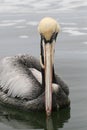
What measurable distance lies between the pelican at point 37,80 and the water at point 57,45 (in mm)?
140

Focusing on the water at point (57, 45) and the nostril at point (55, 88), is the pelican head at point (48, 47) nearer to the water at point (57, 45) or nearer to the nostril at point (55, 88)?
the nostril at point (55, 88)

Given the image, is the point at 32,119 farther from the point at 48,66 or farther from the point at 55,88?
the point at 48,66

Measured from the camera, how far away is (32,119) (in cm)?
752

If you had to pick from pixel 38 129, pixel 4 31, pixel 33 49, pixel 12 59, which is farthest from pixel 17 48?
Answer: pixel 38 129

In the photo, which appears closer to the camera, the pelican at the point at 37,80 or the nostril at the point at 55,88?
the pelican at the point at 37,80

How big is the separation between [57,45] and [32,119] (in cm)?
345

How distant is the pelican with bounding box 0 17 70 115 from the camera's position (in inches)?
289

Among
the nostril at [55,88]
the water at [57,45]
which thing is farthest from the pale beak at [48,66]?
the water at [57,45]

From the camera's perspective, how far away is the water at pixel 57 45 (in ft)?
24.2

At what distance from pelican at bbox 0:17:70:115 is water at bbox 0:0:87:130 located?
0.46 feet

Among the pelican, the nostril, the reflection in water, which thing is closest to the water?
the reflection in water

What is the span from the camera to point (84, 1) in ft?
50.1

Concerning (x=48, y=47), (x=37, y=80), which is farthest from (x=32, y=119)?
(x=48, y=47)

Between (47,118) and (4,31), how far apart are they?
188 inches
